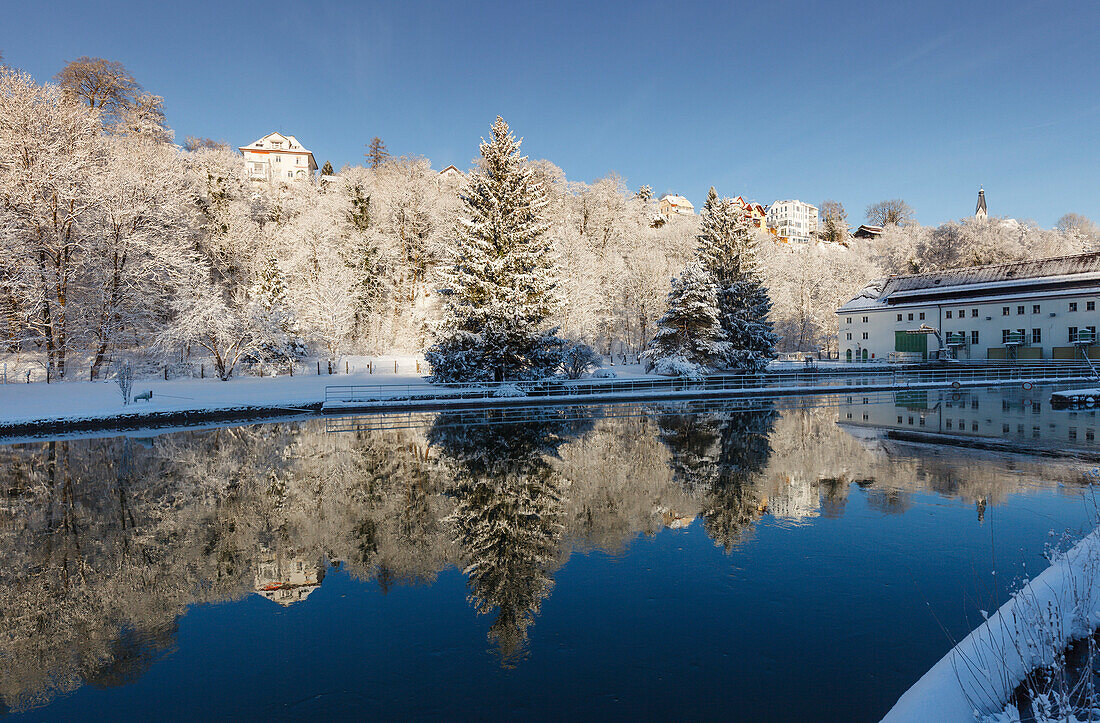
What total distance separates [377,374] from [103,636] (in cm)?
4051

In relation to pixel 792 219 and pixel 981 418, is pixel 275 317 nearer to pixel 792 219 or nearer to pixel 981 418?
pixel 981 418

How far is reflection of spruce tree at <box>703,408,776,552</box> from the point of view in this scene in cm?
1078

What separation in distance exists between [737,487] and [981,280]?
58.4m

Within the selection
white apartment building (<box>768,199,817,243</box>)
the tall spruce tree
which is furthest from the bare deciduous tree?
the tall spruce tree

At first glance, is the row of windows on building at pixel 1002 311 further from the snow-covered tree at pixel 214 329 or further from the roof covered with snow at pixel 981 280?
the snow-covered tree at pixel 214 329

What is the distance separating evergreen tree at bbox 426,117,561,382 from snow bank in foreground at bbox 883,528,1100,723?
87.1ft

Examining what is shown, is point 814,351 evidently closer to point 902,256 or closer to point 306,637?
point 902,256

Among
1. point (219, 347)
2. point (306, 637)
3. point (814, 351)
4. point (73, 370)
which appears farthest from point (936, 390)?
point (73, 370)

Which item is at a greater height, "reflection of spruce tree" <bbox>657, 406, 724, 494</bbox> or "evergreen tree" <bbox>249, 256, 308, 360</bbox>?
"evergreen tree" <bbox>249, 256, 308, 360</bbox>

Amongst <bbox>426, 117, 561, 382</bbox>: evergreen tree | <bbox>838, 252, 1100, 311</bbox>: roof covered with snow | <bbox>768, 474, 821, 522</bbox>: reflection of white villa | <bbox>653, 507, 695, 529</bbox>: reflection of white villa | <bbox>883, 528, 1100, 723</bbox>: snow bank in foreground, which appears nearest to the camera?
<bbox>883, 528, 1100, 723</bbox>: snow bank in foreground

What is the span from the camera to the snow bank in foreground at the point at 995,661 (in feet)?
15.1

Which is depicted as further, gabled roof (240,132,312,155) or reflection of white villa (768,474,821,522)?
gabled roof (240,132,312,155)

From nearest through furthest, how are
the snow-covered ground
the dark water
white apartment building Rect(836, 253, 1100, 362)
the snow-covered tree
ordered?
1. the dark water
2. the snow-covered ground
3. the snow-covered tree
4. white apartment building Rect(836, 253, 1100, 362)

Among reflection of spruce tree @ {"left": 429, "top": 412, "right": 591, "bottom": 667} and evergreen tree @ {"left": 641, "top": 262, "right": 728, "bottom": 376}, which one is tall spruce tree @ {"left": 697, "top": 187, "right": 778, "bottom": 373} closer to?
evergreen tree @ {"left": 641, "top": 262, "right": 728, "bottom": 376}
